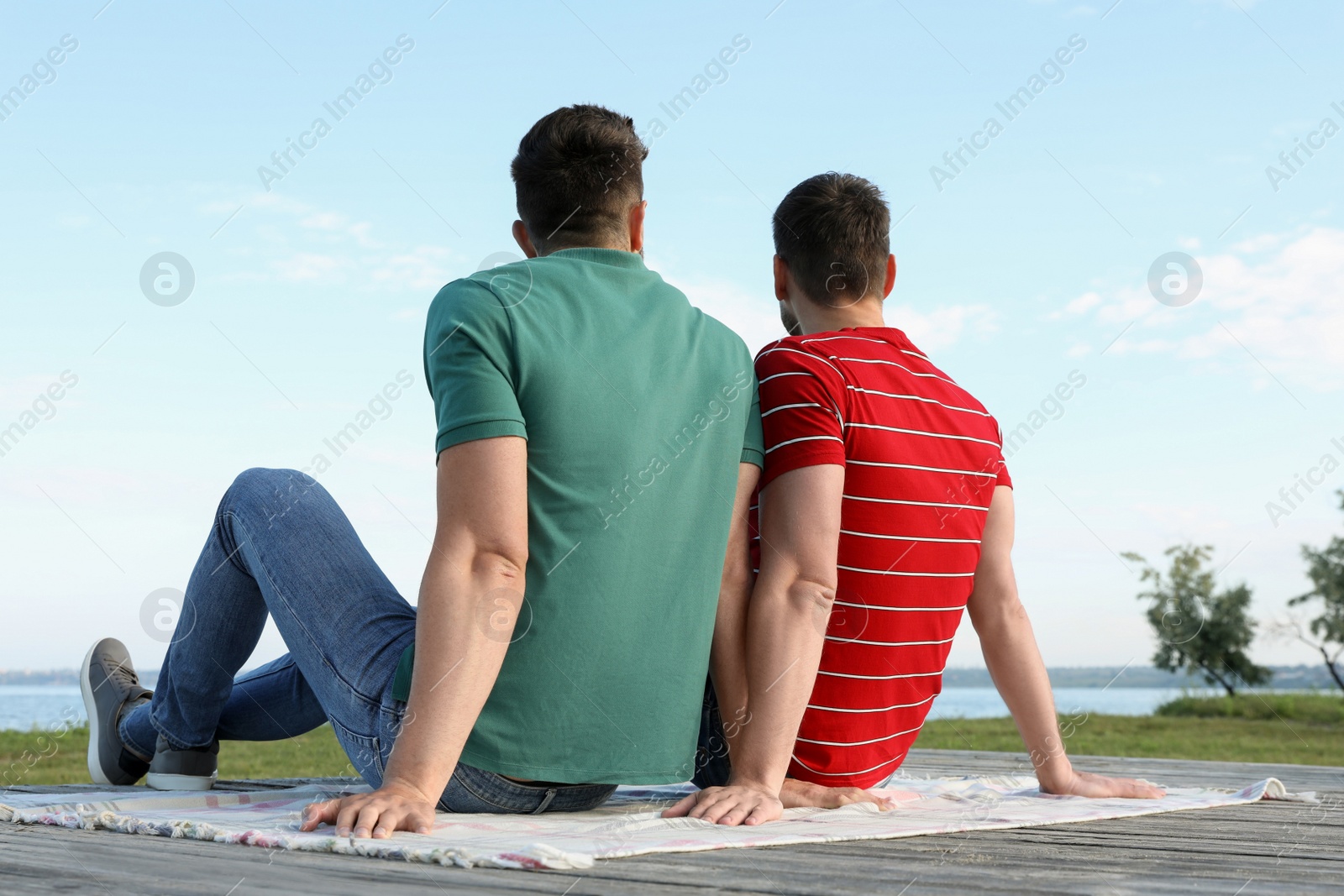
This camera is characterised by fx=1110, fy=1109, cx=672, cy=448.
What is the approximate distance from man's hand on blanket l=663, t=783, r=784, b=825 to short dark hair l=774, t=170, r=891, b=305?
1.21 metres

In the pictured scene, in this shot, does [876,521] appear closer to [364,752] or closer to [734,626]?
[734,626]

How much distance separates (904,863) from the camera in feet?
5.66

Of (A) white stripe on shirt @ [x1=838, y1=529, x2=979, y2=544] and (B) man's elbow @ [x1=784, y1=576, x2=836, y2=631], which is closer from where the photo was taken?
(B) man's elbow @ [x1=784, y1=576, x2=836, y2=631]

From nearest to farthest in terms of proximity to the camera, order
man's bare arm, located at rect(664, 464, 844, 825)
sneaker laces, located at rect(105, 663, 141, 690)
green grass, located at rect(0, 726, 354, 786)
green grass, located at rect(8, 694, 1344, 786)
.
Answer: man's bare arm, located at rect(664, 464, 844, 825) → sneaker laces, located at rect(105, 663, 141, 690) → green grass, located at rect(0, 726, 354, 786) → green grass, located at rect(8, 694, 1344, 786)

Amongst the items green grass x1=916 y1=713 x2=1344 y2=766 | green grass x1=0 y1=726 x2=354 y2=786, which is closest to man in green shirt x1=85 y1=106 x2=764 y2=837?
green grass x1=0 y1=726 x2=354 y2=786

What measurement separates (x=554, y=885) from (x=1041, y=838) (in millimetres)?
1083

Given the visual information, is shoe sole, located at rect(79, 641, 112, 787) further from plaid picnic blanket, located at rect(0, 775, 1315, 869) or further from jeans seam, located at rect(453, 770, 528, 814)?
jeans seam, located at rect(453, 770, 528, 814)

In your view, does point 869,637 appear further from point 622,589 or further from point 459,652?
point 459,652

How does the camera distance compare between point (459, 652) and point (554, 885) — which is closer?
point (554, 885)

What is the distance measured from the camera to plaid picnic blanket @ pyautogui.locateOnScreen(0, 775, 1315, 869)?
5.51 feet

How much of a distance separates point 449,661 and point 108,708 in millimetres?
1590

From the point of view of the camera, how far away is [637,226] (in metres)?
2.35

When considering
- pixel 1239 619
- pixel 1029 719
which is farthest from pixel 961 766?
pixel 1239 619

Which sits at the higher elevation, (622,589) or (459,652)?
(622,589)
